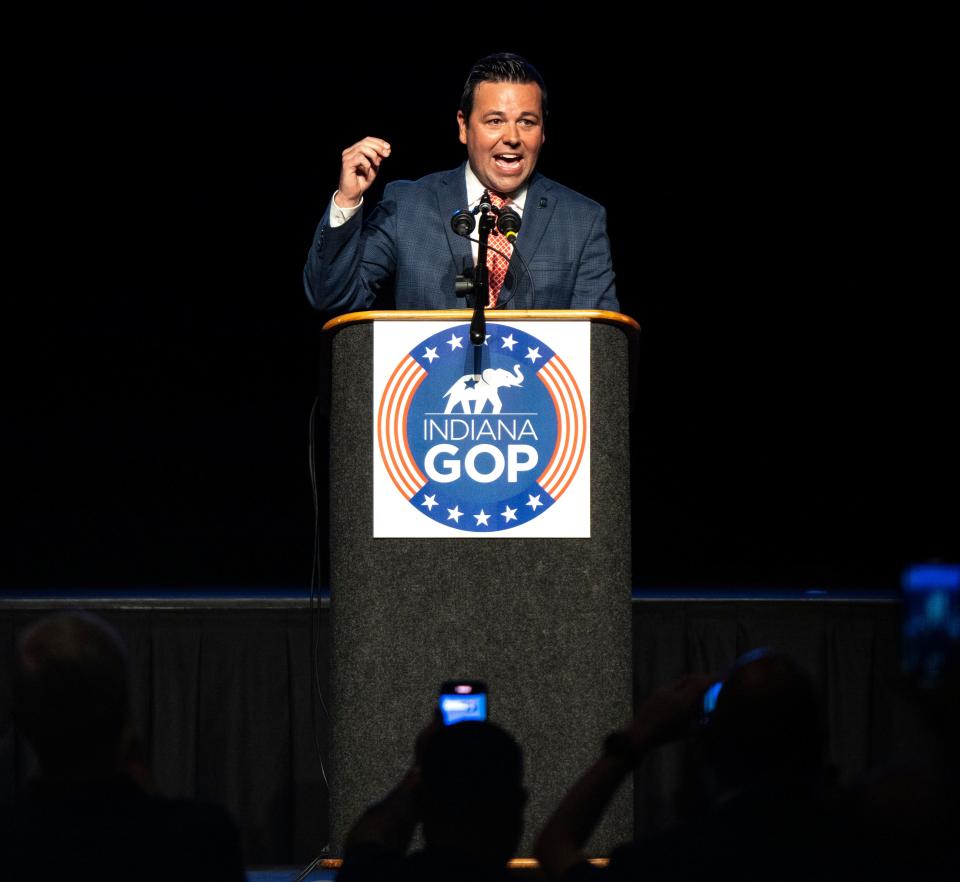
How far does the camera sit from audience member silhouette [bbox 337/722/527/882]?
55.7 inches

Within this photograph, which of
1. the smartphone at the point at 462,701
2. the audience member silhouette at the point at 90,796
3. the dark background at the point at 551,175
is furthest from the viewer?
the dark background at the point at 551,175

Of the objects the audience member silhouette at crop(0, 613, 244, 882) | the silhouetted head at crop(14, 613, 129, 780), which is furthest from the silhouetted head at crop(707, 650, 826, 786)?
the silhouetted head at crop(14, 613, 129, 780)

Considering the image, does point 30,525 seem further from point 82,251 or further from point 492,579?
point 492,579

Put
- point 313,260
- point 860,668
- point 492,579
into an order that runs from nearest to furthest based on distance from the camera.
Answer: point 492,579 < point 313,260 < point 860,668

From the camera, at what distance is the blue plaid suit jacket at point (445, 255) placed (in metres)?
2.62

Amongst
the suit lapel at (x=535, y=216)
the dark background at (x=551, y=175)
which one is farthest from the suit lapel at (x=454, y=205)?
the dark background at (x=551, y=175)

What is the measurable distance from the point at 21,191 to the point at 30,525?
1.19 m

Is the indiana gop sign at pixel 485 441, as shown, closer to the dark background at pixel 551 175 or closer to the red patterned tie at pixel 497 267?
the red patterned tie at pixel 497 267

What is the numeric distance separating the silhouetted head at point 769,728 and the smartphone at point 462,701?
2.35ft

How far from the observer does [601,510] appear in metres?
2.34

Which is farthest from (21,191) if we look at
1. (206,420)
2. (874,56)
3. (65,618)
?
(65,618)

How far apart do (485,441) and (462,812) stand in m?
0.98

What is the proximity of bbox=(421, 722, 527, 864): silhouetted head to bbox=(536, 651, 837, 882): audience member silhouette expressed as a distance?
0.32ft

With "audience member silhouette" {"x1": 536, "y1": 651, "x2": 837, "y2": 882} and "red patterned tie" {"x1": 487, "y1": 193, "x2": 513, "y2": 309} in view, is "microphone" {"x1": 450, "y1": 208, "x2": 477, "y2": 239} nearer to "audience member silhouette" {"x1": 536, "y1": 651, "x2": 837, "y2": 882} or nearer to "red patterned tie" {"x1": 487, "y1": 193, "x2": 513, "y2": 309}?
"red patterned tie" {"x1": 487, "y1": 193, "x2": 513, "y2": 309}
